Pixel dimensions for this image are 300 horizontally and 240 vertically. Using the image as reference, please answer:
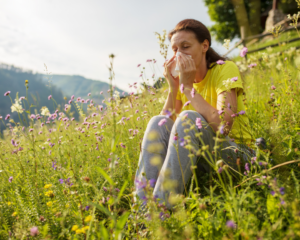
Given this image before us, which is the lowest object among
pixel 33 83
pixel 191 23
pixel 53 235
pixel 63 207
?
pixel 53 235

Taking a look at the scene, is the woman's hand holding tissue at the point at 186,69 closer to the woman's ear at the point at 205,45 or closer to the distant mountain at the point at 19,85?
the woman's ear at the point at 205,45

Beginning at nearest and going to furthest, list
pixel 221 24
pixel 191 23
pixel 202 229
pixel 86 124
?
pixel 202 229
pixel 191 23
pixel 86 124
pixel 221 24

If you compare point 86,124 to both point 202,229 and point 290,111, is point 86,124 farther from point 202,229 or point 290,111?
point 290,111

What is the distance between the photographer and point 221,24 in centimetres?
2481

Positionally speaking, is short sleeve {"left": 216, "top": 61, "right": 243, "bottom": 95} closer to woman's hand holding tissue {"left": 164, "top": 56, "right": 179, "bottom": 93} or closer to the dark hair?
the dark hair

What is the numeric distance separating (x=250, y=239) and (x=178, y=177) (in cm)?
61

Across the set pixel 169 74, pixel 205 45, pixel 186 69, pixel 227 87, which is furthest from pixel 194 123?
pixel 205 45

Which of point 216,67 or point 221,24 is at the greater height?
point 221,24

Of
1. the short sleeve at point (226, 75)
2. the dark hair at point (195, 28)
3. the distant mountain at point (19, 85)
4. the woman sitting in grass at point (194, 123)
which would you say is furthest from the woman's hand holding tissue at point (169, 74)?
the distant mountain at point (19, 85)

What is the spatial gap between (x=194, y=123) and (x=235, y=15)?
92.8 ft

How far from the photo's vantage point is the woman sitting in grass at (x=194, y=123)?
1294 millimetres

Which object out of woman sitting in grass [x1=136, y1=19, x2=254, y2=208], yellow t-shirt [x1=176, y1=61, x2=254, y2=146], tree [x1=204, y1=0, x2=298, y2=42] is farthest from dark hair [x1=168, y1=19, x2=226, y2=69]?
tree [x1=204, y1=0, x2=298, y2=42]

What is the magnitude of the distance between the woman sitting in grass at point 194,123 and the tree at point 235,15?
2615cm

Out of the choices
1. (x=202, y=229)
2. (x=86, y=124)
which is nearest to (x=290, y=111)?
(x=202, y=229)
